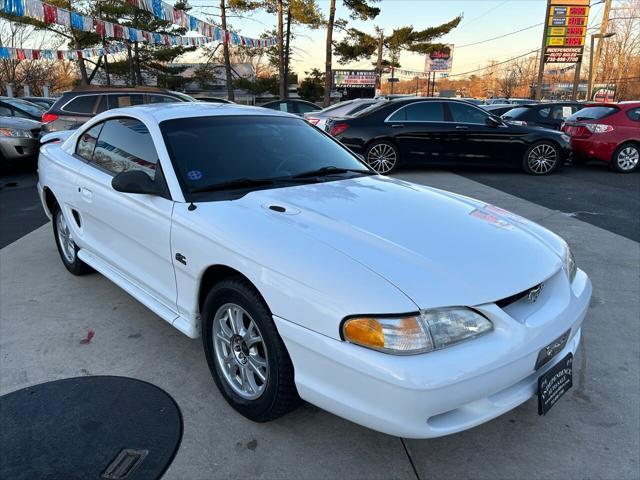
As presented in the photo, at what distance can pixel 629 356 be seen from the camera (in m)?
3.11

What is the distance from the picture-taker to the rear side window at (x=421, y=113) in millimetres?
9816

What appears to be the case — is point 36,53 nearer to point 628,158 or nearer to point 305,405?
point 628,158

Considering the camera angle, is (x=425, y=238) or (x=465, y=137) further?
(x=465, y=137)

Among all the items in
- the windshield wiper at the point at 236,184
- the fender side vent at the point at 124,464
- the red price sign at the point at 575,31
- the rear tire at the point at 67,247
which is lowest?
the fender side vent at the point at 124,464

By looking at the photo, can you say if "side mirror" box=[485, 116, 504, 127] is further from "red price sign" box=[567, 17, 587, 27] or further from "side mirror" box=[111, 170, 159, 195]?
"red price sign" box=[567, 17, 587, 27]

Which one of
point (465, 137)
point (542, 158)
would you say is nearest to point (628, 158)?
point (542, 158)

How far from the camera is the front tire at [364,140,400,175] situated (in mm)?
9703

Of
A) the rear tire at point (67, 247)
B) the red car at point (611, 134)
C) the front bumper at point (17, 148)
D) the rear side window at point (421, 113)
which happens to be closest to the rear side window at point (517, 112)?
the red car at point (611, 134)

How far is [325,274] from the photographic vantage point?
6.44 feet

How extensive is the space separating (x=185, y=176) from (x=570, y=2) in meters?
33.6

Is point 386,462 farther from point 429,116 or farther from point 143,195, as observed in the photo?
point 429,116

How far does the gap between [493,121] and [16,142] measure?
9.42 m

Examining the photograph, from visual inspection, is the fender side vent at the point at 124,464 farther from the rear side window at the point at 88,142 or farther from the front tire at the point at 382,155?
the front tire at the point at 382,155

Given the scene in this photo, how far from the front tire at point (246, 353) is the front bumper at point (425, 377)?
12cm
